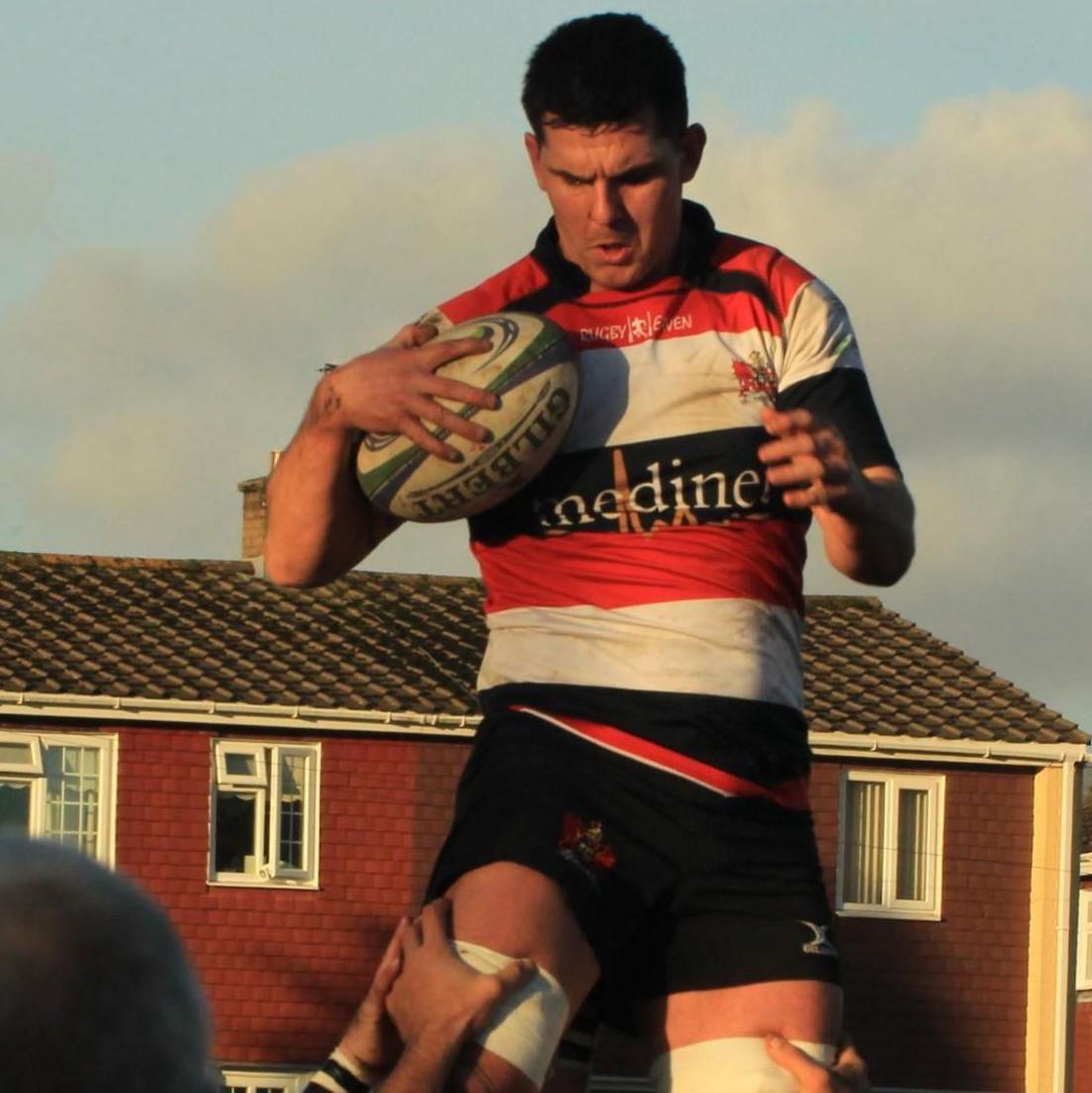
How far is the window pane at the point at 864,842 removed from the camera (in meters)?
40.9

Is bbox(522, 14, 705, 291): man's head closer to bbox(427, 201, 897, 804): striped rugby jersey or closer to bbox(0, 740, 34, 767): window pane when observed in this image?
bbox(427, 201, 897, 804): striped rugby jersey

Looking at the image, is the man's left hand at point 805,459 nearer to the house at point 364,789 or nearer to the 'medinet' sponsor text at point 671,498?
the 'medinet' sponsor text at point 671,498

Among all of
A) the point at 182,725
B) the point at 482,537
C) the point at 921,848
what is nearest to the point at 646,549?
the point at 482,537

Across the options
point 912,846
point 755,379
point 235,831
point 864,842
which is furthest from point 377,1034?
point 912,846

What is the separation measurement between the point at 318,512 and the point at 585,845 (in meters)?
0.92

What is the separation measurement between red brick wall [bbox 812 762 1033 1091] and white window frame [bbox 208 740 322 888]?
717cm

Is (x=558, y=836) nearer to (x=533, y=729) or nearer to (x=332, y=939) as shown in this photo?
(x=533, y=729)

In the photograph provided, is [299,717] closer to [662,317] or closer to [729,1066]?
[662,317]

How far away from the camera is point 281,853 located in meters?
38.6

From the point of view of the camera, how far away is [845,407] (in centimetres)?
606

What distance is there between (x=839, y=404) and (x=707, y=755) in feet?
2.66

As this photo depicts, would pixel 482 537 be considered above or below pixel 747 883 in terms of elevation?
above

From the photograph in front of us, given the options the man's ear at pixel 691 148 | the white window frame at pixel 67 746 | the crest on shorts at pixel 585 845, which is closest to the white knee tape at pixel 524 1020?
the crest on shorts at pixel 585 845

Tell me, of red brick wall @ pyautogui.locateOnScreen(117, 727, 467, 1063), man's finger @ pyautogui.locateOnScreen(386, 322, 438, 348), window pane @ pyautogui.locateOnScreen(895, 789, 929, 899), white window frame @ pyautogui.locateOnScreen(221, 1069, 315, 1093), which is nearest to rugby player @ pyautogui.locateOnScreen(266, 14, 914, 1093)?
man's finger @ pyautogui.locateOnScreen(386, 322, 438, 348)
